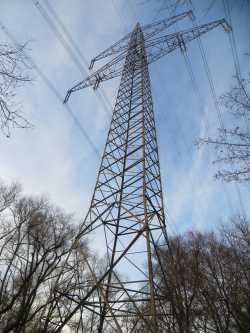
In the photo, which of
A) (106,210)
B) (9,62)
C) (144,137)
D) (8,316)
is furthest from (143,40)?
(8,316)

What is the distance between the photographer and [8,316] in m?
13.1

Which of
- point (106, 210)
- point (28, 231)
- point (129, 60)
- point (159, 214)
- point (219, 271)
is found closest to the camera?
point (159, 214)

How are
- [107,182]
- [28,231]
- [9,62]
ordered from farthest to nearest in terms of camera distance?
[28,231], [107,182], [9,62]

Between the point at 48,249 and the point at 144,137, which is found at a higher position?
the point at 144,137

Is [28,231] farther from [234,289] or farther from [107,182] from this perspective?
[234,289]

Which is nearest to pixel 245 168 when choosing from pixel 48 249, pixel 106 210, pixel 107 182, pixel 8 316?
pixel 106 210

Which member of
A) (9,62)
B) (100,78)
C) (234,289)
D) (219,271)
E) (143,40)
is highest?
(143,40)

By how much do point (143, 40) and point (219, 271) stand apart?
51.6ft

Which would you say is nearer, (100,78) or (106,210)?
(106,210)

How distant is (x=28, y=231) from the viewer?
48.4 feet

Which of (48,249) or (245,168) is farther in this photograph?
(48,249)

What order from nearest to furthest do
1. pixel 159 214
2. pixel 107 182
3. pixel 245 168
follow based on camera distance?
pixel 245 168, pixel 159 214, pixel 107 182

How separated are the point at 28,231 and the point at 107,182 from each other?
9316mm

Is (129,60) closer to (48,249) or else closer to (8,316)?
(48,249)
